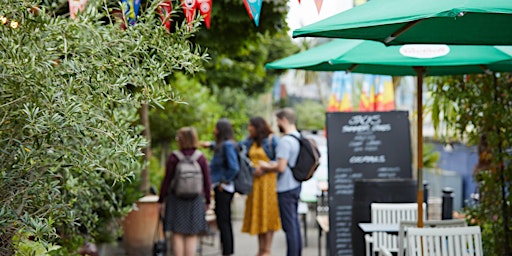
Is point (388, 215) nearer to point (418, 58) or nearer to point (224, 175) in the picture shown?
point (418, 58)

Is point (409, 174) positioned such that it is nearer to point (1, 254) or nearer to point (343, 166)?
point (343, 166)

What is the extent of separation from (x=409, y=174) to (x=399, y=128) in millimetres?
484

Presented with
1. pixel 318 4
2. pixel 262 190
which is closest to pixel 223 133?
pixel 262 190

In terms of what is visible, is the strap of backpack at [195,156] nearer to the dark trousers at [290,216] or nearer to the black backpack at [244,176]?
the black backpack at [244,176]

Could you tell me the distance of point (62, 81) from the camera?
3.42 m

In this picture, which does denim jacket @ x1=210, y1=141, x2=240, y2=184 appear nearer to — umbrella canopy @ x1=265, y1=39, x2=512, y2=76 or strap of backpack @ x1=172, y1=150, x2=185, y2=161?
strap of backpack @ x1=172, y1=150, x2=185, y2=161

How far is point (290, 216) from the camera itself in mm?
8523

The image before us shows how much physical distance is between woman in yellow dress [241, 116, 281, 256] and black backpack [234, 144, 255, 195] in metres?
0.08

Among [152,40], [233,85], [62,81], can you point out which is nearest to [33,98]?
[62,81]

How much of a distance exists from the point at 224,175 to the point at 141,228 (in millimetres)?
1425

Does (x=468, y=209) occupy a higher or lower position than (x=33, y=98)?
lower

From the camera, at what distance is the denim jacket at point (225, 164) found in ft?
28.9

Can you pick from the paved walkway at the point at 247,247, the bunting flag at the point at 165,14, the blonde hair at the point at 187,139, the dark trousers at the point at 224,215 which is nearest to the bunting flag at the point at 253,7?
the bunting flag at the point at 165,14

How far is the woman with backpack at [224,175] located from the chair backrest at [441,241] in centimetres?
396
